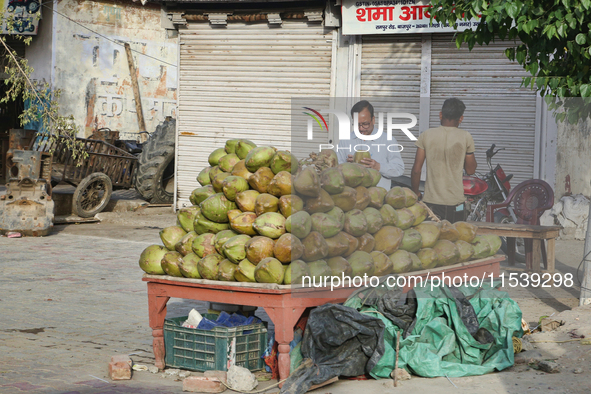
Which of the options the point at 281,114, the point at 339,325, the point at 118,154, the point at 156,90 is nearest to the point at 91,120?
the point at 156,90

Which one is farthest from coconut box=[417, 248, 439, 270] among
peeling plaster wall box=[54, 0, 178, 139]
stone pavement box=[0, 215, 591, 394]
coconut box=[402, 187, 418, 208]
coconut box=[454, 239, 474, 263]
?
peeling plaster wall box=[54, 0, 178, 139]

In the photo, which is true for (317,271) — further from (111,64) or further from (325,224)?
(111,64)

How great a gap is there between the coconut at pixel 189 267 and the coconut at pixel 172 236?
0.40 meters

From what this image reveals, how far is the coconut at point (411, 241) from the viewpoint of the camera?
516 centimetres

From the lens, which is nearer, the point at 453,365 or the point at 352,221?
the point at 453,365

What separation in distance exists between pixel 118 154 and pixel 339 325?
449 inches

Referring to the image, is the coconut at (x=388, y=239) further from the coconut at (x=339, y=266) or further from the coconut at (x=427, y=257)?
the coconut at (x=339, y=266)

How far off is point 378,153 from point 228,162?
4.17ft

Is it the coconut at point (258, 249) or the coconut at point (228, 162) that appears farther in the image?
the coconut at point (228, 162)

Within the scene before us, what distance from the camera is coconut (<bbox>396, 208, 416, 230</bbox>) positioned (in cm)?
521

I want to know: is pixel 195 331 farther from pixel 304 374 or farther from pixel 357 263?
pixel 357 263

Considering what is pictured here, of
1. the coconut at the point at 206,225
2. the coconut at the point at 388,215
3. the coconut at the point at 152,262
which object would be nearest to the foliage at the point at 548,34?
the coconut at the point at 388,215

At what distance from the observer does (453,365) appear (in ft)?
15.1

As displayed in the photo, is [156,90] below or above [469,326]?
above
